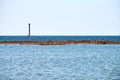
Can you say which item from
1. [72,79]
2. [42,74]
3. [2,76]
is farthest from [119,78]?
[2,76]

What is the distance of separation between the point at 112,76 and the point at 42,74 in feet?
19.7

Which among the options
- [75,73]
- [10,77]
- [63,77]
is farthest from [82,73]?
[10,77]

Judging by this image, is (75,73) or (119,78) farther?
(75,73)

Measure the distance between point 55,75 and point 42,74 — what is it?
1.43 meters

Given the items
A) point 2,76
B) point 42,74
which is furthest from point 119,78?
point 2,76

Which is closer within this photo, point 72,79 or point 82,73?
point 72,79

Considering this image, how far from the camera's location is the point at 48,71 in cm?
3978

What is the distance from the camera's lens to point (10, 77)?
3556 cm

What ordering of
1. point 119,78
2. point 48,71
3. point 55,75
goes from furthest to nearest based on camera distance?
point 48,71 < point 55,75 < point 119,78

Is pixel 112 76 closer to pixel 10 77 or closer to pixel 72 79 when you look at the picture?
pixel 72 79

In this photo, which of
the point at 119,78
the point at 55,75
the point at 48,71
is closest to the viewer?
the point at 119,78

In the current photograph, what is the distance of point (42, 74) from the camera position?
123 feet

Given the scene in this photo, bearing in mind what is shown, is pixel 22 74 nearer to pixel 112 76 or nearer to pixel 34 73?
pixel 34 73

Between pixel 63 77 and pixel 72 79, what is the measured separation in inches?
56.1
